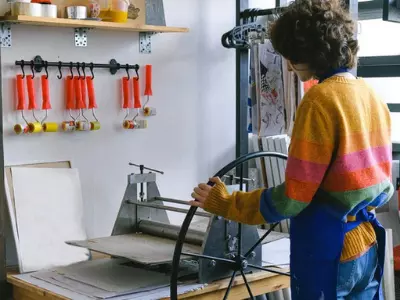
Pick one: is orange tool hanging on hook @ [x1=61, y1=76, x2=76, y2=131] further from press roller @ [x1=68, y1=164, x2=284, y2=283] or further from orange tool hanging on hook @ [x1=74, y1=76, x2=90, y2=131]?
press roller @ [x1=68, y1=164, x2=284, y2=283]

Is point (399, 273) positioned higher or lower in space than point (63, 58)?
lower

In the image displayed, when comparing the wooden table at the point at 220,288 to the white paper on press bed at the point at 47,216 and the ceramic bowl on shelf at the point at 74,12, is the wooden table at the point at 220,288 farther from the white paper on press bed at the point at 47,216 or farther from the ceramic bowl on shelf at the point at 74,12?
the ceramic bowl on shelf at the point at 74,12

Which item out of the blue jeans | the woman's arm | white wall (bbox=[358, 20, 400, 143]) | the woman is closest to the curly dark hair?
the woman

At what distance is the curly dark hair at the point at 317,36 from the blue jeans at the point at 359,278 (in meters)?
0.50

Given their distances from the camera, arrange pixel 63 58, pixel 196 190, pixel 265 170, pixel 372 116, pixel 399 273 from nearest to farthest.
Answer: pixel 372 116 < pixel 196 190 < pixel 63 58 < pixel 399 273 < pixel 265 170

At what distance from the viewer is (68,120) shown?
296 cm

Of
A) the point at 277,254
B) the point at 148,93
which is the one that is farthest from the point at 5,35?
the point at 277,254

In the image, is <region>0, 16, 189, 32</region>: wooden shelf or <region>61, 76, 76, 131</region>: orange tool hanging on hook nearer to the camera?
<region>0, 16, 189, 32</region>: wooden shelf

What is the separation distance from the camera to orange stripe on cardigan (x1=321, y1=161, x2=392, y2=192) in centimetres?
173

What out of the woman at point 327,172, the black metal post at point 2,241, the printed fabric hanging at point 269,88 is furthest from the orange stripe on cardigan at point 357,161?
the black metal post at point 2,241

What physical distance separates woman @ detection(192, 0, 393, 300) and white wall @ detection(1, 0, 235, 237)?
1246 mm

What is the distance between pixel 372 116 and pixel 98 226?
1643mm

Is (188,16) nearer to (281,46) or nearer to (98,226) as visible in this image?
(98,226)

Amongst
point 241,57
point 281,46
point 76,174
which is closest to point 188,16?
point 241,57
